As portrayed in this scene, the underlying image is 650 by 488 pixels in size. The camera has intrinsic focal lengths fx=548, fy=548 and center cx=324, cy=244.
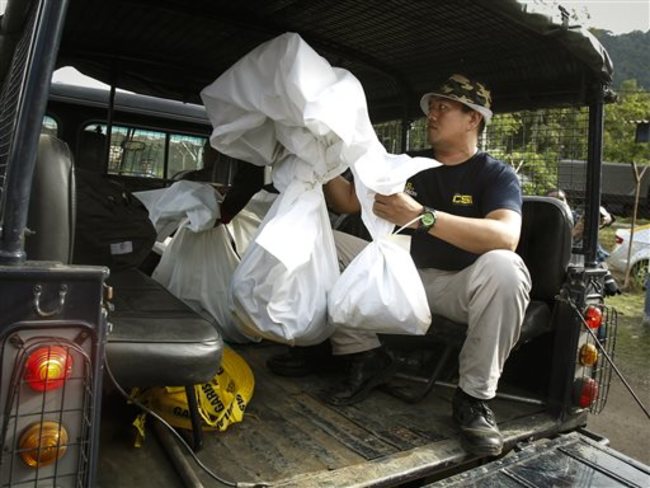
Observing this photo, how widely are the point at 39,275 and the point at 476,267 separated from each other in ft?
5.53

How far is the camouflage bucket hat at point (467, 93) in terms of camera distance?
2.66 m

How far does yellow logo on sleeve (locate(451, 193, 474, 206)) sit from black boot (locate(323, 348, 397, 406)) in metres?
0.80

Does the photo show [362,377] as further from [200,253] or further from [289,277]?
[200,253]

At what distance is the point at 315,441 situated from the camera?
6.49ft

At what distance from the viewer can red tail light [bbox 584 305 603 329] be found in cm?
238

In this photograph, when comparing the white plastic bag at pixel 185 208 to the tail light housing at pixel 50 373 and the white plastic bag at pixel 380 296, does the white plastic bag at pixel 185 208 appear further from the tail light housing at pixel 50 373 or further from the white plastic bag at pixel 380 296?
the tail light housing at pixel 50 373

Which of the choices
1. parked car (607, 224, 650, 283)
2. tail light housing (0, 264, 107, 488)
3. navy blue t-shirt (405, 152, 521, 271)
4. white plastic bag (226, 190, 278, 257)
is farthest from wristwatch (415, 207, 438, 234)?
parked car (607, 224, 650, 283)

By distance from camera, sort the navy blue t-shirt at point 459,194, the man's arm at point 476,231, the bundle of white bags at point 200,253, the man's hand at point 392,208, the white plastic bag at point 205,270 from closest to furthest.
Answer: the man's hand at point 392,208 < the man's arm at point 476,231 < the navy blue t-shirt at point 459,194 < the bundle of white bags at point 200,253 < the white plastic bag at point 205,270

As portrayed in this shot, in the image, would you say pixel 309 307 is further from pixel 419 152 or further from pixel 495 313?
pixel 419 152

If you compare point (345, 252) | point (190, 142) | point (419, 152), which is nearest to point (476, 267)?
point (345, 252)

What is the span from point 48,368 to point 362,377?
1526 millimetres

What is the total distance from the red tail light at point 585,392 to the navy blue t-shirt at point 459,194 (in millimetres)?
709

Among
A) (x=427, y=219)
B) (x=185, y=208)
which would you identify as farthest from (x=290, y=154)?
(x=185, y=208)

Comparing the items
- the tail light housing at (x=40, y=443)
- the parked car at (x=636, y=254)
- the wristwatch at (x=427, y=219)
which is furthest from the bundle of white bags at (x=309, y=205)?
the parked car at (x=636, y=254)
